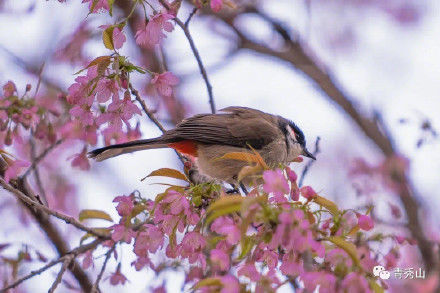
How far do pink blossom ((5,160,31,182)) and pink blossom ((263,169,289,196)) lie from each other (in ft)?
4.45

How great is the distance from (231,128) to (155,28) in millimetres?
2088

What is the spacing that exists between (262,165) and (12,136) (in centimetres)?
175

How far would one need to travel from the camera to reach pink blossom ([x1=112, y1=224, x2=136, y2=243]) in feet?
10.4

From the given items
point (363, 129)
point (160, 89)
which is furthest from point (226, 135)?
point (160, 89)

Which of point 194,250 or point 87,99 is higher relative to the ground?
point 87,99

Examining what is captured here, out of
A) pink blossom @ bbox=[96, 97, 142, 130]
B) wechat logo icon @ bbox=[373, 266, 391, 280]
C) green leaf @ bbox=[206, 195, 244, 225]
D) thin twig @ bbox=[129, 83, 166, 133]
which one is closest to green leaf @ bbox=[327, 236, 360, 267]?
green leaf @ bbox=[206, 195, 244, 225]

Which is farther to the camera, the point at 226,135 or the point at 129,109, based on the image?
the point at 226,135

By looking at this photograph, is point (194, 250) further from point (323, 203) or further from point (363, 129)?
point (363, 129)

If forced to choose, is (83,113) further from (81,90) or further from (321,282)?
(321,282)

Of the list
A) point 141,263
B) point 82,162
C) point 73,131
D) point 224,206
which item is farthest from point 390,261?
point 73,131

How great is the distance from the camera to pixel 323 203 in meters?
2.63

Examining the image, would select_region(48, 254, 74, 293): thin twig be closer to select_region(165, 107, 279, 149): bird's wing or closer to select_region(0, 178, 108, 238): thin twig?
select_region(0, 178, 108, 238): thin twig

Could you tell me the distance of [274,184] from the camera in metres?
2.45

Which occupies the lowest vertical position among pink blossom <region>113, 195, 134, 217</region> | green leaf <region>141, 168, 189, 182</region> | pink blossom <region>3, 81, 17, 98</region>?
pink blossom <region>113, 195, 134, 217</region>
